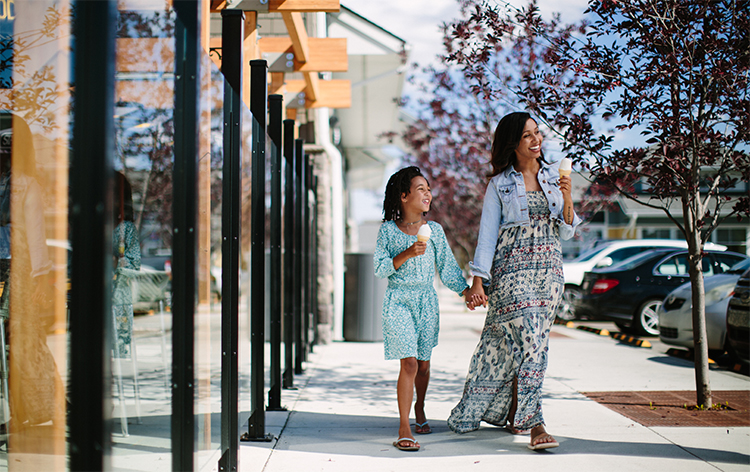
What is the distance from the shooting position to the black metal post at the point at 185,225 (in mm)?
2309

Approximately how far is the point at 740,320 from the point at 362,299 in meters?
5.17

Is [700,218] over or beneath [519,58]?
beneath

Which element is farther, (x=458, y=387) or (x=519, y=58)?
(x=519, y=58)

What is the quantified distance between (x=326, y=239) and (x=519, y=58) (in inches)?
211

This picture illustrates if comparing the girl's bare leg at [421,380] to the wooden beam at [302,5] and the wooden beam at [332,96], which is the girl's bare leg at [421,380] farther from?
the wooden beam at [332,96]

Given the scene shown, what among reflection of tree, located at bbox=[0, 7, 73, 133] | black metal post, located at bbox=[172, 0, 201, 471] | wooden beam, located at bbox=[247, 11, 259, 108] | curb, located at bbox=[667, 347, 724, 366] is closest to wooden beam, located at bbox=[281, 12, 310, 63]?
wooden beam, located at bbox=[247, 11, 259, 108]

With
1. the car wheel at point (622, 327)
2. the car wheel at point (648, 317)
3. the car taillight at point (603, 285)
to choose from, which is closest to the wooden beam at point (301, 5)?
the car taillight at point (603, 285)

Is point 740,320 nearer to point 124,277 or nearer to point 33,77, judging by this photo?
point 124,277

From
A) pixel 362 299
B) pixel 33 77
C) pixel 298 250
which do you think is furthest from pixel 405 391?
pixel 362 299

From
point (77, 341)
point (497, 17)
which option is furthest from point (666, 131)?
point (77, 341)

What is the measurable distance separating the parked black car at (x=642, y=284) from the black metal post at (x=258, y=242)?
9.01 metres

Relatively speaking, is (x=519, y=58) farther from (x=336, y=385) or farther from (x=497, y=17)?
(x=336, y=385)

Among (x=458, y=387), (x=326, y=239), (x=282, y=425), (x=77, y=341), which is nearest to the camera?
(x=77, y=341)

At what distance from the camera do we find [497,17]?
18.8 ft
